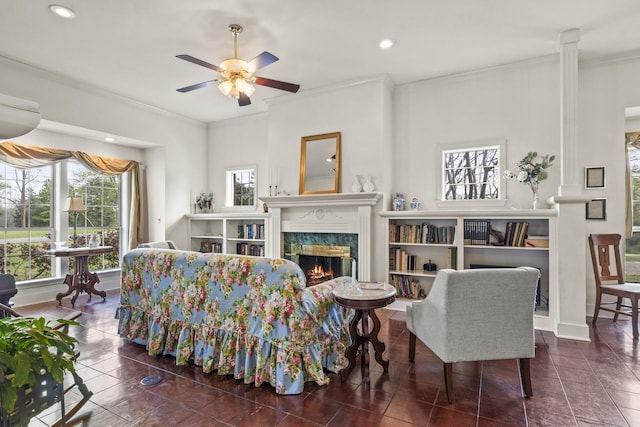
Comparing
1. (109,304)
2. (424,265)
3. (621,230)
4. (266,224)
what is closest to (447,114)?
(424,265)

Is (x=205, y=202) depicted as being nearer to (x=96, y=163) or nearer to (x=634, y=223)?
(x=96, y=163)

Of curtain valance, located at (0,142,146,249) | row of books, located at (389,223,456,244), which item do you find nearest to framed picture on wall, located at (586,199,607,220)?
row of books, located at (389,223,456,244)

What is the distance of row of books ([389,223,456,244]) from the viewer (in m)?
4.32

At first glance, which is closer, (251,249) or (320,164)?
(320,164)

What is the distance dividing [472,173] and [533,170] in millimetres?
768

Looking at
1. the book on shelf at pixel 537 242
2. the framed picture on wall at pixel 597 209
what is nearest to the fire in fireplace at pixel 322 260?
the book on shelf at pixel 537 242

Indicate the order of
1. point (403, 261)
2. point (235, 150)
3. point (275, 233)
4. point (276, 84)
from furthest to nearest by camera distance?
point (235, 150) < point (275, 233) < point (403, 261) < point (276, 84)

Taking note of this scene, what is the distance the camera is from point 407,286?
4.57 metres

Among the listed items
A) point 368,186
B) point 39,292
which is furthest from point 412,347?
point 39,292

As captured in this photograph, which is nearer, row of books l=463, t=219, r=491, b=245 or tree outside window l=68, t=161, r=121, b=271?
row of books l=463, t=219, r=491, b=245

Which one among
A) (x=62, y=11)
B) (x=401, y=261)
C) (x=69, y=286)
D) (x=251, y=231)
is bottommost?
(x=69, y=286)

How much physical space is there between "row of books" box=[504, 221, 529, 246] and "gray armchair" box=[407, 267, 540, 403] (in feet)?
6.15

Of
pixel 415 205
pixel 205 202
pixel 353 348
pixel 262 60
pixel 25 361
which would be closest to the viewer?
pixel 25 361

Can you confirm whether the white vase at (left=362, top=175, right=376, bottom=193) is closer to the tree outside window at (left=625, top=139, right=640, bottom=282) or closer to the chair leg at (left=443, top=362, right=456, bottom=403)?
the chair leg at (left=443, top=362, right=456, bottom=403)
